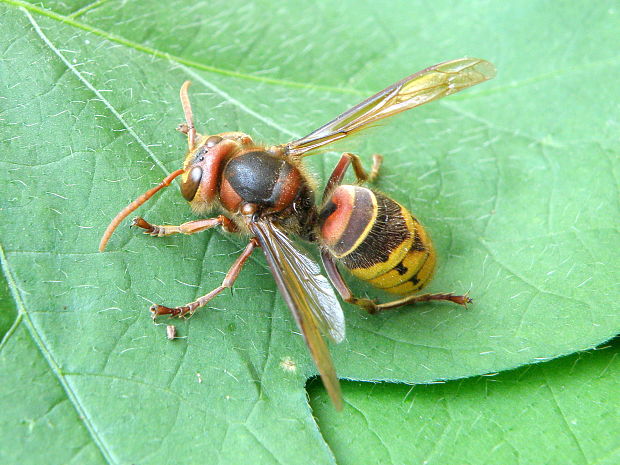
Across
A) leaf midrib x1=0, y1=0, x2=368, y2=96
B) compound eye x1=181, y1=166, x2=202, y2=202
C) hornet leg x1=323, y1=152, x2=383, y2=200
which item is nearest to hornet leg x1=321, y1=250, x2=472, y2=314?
hornet leg x1=323, y1=152, x2=383, y2=200

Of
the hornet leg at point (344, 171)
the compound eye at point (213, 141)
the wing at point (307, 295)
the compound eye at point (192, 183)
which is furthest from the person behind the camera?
the hornet leg at point (344, 171)

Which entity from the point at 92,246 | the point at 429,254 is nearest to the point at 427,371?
the point at 429,254

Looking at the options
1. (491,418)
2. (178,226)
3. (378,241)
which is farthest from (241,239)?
(491,418)

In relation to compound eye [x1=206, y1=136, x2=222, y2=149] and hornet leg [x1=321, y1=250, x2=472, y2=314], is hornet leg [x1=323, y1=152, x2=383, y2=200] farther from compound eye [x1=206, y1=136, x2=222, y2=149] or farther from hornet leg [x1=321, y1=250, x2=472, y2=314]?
compound eye [x1=206, y1=136, x2=222, y2=149]

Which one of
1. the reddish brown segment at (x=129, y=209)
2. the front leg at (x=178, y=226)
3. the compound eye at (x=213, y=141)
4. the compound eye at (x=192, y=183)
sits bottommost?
the front leg at (x=178, y=226)

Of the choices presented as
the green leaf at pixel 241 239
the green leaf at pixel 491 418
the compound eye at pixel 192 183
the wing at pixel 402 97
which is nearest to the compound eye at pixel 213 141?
the compound eye at pixel 192 183

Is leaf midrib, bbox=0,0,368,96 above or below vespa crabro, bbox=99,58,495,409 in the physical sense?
above

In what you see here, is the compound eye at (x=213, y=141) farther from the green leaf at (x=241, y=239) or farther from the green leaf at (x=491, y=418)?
the green leaf at (x=491, y=418)

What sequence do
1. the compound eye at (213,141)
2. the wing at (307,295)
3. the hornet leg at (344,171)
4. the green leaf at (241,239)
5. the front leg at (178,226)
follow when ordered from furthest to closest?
the hornet leg at (344,171) → the compound eye at (213,141) → the front leg at (178,226) → the green leaf at (241,239) → the wing at (307,295)
